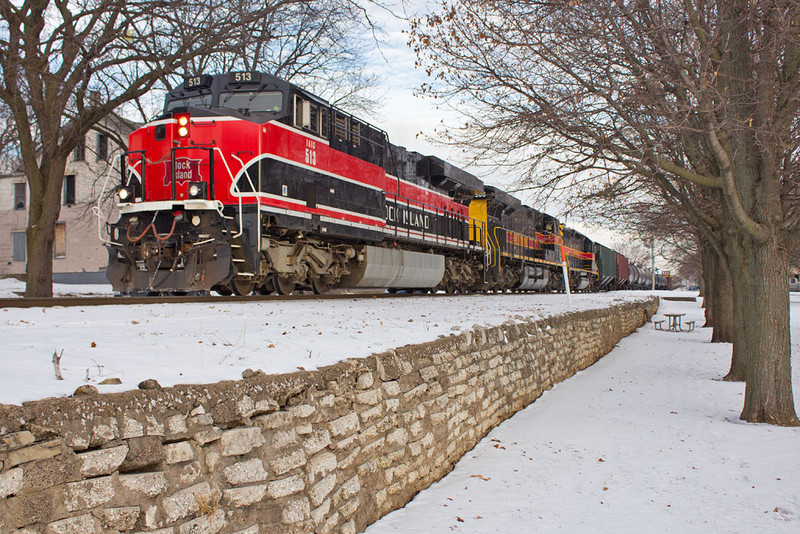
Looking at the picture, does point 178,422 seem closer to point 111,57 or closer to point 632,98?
point 632,98

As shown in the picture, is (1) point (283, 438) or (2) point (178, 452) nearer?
(2) point (178, 452)

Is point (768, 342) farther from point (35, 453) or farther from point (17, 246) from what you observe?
point (17, 246)

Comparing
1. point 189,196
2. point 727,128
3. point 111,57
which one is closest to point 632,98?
point 727,128

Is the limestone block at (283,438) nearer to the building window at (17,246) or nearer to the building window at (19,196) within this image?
the building window at (17,246)

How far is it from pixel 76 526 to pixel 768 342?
8.14 m

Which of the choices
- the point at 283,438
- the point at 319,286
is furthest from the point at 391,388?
the point at 319,286

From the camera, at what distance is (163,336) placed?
480cm

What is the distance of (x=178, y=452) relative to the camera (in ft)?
9.43

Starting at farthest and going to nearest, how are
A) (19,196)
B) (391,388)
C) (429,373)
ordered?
(19,196)
(429,373)
(391,388)

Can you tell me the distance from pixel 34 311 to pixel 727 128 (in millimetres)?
8211

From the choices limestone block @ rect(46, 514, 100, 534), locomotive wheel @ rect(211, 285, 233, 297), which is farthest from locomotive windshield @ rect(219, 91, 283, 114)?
limestone block @ rect(46, 514, 100, 534)

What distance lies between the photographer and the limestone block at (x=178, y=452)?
9.28ft

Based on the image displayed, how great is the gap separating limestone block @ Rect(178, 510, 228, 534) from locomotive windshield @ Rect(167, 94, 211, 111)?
8.77 m

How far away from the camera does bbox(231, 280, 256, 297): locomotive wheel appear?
10.6 meters
